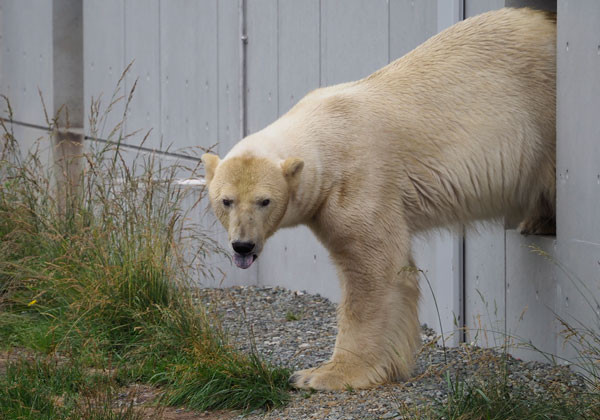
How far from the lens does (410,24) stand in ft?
17.2

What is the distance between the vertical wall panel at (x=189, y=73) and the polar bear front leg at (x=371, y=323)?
13.7ft

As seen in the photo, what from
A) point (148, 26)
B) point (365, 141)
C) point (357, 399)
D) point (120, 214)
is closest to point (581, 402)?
point (357, 399)

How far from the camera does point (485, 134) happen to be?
4.07 meters

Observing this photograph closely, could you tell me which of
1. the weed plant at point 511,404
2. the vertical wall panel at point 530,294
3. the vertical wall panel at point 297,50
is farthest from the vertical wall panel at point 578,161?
the vertical wall panel at point 297,50

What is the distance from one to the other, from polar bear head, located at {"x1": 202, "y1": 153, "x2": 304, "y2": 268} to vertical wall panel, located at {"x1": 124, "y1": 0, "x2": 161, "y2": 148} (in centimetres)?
557

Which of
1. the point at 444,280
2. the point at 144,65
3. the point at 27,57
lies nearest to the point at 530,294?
the point at 444,280

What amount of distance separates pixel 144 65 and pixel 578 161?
22.2ft

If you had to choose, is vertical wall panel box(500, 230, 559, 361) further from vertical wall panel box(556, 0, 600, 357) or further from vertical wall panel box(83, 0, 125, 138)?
vertical wall panel box(83, 0, 125, 138)

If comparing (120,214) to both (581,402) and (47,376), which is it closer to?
(47,376)

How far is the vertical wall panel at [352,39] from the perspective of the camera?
18.2ft

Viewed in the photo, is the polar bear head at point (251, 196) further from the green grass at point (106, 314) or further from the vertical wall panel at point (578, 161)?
the vertical wall panel at point (578, 161)

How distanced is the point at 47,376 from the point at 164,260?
106cm

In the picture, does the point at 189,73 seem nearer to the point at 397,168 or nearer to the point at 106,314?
the point at 106,314

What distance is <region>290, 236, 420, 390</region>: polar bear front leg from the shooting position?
3.89 metres
